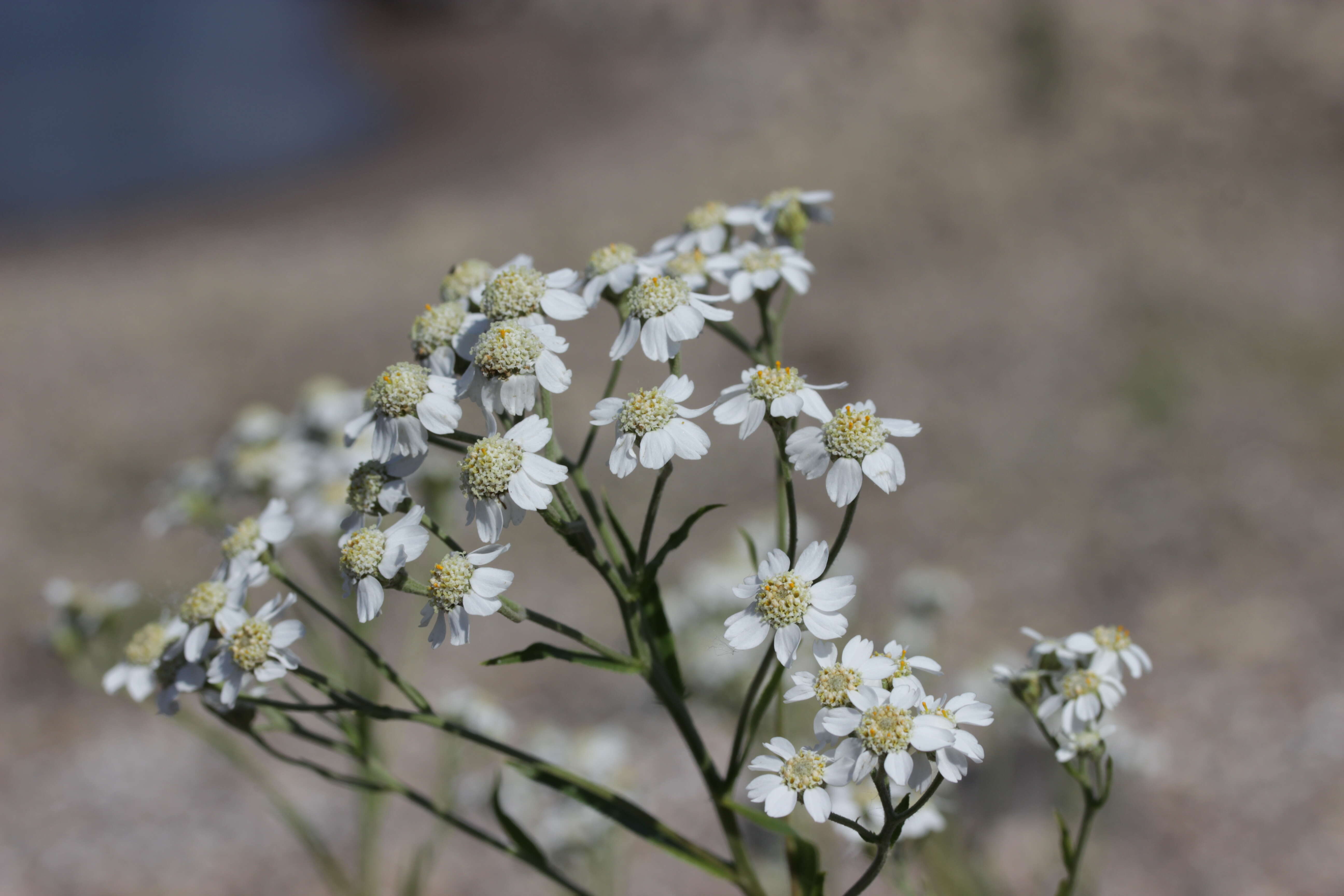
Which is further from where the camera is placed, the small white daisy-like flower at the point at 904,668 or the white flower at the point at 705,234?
the white flower at the point at 705,234

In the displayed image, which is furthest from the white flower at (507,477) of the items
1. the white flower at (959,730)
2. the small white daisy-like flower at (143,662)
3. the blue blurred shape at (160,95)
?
the blue blurred shape at (160,95)

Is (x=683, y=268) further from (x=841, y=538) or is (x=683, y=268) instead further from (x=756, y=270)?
(x=841, y=538)

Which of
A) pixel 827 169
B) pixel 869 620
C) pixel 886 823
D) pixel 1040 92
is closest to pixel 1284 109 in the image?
pixel 1040 92

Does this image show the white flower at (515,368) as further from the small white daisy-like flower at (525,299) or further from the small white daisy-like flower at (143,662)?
the small white daisy-like flower at (143,662)

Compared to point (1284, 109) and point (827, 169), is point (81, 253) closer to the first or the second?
point (827, 169)

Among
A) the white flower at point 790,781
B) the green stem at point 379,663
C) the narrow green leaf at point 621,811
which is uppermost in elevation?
the white flower at point 790,781

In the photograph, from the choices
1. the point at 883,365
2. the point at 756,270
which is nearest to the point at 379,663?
the point at 756,270
